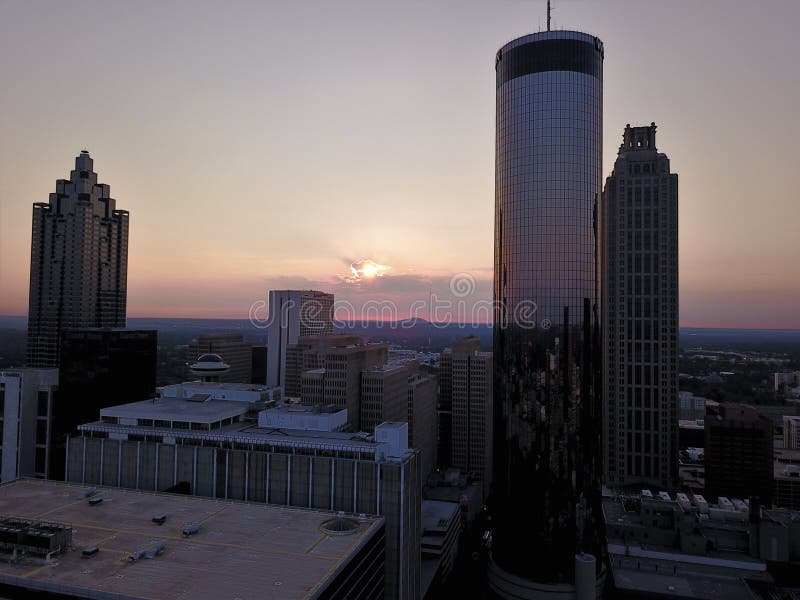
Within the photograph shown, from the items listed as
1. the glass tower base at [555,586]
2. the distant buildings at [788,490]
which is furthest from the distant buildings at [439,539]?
the distant buildings at [788,490]

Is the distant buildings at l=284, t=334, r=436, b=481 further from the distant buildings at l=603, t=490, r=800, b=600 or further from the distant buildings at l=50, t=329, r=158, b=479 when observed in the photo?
the distant buildings at l=603, t=490, r=800, b=600

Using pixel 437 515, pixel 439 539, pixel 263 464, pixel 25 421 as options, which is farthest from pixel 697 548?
pixel 25 421

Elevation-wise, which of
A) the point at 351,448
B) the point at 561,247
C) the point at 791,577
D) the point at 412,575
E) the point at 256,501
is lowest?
the point at 791,577

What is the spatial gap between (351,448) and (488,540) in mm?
101386

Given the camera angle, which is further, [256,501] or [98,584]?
[256,501]

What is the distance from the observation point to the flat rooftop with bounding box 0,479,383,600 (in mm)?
51125

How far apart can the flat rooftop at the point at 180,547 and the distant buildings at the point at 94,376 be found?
243 feet

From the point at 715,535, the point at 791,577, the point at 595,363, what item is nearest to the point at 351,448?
the point at 595,363

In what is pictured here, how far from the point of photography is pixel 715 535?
12700cm

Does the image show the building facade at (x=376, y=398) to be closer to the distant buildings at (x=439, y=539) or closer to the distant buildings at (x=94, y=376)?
the distant buildings at (x=439, y=539)

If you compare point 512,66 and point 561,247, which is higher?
point 512,66

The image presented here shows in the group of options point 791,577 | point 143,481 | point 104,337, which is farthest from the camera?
point 104,337

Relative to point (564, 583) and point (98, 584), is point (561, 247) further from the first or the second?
point (98, 584)

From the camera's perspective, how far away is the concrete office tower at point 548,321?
124 meters
